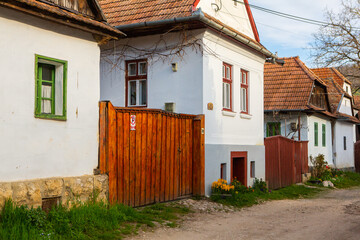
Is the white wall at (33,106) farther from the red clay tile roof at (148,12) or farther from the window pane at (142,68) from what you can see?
the window pane at (142,68)

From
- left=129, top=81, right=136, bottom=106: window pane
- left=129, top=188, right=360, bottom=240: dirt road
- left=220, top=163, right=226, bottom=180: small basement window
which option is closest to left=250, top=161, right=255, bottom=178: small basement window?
left=220, top=163, right=226, bottom=180: small basement window

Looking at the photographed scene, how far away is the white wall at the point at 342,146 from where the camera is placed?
31128 mm

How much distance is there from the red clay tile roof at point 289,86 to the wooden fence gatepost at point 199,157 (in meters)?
12.4

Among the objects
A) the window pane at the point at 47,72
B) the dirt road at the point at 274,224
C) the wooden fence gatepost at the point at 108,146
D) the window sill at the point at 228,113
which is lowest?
the dirt road at the point at 274,224

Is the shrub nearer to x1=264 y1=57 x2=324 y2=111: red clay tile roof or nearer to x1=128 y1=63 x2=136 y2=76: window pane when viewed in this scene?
x1=128 y1=63 x2=136 y2=76: window pane

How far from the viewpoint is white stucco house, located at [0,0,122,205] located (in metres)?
7.70

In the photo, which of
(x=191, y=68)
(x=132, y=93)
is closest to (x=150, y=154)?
(x=191, y=68)

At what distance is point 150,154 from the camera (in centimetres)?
1074

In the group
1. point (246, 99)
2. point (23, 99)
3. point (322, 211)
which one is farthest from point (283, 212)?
point (23, 99)

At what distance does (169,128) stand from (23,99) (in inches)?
174

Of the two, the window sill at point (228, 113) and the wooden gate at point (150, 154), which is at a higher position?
the window sill at point (228, 113)

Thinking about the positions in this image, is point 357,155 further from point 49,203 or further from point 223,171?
point 49,203

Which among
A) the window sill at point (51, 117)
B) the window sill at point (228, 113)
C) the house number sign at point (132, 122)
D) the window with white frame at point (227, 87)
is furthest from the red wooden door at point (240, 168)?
the window sill at point (51, 117)

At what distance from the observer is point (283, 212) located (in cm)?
1192
